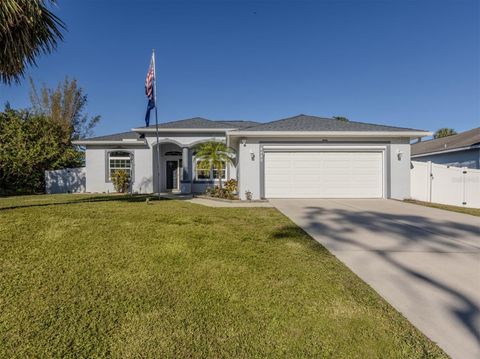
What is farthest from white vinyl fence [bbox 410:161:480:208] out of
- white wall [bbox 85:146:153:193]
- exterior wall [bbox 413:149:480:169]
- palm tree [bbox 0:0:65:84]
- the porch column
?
white wall [bbox 85:146:153:193]

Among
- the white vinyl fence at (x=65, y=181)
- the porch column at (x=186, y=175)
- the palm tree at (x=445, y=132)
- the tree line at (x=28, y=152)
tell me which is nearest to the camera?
the porch column at (x=186, y=175)

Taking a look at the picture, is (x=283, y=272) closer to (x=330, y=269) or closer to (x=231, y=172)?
(x=330, y=269)

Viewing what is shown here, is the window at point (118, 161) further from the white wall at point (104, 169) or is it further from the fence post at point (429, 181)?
the fence post at point (429, 181)

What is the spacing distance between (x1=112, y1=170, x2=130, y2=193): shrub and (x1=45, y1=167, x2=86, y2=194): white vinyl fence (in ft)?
9.71

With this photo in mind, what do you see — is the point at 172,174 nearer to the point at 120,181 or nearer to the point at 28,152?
the point at 120,181

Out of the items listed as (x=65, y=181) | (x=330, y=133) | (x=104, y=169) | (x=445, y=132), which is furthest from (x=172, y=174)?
(x=445, y=132)

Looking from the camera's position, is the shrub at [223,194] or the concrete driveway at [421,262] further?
the shrub at [223,194]

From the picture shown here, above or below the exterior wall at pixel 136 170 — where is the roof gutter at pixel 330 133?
above

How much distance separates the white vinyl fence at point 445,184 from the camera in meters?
9.91

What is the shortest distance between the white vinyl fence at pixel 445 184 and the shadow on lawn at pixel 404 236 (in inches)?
194

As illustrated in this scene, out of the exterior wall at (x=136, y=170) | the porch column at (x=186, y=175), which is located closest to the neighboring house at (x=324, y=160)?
the exterior wall at (x=136, y=170)

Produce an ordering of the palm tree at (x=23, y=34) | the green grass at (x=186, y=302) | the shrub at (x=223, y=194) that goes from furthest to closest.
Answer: the shrub at (x=223, y=194) → the palm tree at (x=23, y=34) → the green grass at (x=186, y=302)

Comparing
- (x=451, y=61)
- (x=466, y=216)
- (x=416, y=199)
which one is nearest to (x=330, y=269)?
(x=466, y=216)

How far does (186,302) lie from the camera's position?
2.59 m
